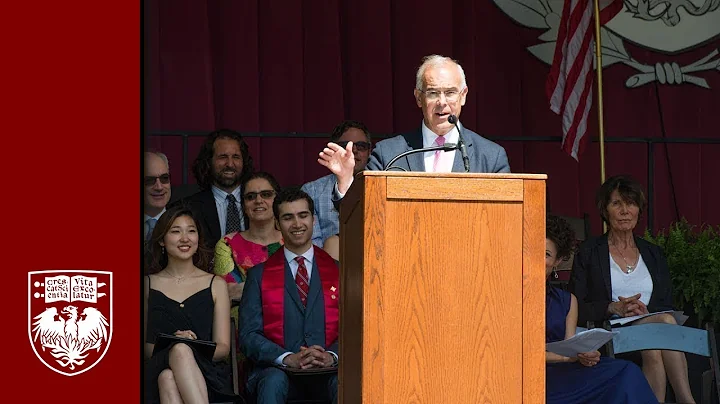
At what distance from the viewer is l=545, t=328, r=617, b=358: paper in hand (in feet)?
16.7

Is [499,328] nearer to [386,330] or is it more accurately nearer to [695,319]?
[386,330]

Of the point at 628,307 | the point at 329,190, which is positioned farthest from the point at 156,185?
the point at 628,307

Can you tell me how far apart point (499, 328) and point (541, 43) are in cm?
581

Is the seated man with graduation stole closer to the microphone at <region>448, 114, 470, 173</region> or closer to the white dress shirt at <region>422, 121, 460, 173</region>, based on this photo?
the white dress shirt at <region>422, 121, 460, 173</region>

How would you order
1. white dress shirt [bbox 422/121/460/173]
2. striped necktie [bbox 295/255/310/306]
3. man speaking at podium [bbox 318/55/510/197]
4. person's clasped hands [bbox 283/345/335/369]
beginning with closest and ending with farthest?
1. man speaking at podium [bbox 318/55/510/197]
2. white dress shirt [bbox 422/121/460/173]
3. person's clasped hands [bbox 283/345/335/369]
4. striped necktie [bbox 295/255/310/306]

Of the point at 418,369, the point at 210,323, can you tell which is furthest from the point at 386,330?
the point at 210,323

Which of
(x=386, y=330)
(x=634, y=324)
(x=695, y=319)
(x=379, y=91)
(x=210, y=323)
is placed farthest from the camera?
(x=379, y=91)

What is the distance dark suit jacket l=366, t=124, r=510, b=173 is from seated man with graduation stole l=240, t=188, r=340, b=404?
120cm

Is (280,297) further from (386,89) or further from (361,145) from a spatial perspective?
(386,89)

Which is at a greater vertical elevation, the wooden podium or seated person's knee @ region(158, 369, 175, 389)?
the wooden podium
